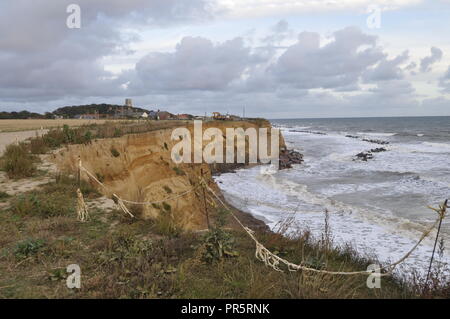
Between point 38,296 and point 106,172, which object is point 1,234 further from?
point 106,172

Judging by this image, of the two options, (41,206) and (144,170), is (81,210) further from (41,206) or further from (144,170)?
(144,170)

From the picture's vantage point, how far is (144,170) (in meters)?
15.9

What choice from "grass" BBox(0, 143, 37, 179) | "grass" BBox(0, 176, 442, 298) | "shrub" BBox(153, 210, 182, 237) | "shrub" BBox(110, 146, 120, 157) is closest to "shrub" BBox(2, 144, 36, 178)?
"grass" BBox(0, 143, 37, 179)

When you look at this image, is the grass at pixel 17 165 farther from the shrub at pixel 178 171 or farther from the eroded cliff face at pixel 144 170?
the shrub at pixel 178 171

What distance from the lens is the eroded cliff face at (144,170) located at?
12.6 meters

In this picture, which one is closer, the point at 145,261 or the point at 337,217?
the point at 145,261

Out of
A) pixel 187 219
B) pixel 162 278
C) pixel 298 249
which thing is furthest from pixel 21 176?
pixel 298 249

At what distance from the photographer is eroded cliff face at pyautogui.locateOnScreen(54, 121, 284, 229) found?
12562 mm

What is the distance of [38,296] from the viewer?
13.3 ft

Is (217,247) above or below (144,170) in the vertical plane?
below

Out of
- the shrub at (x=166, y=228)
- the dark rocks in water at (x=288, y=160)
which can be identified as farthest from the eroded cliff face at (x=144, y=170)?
the dark rocks in water at (x=288, y=160)

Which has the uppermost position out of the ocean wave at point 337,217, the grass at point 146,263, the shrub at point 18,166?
the shrub at point 18,166

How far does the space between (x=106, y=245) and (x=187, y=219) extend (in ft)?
24.3

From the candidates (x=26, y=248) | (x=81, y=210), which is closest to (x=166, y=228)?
(x=81, y=210)
